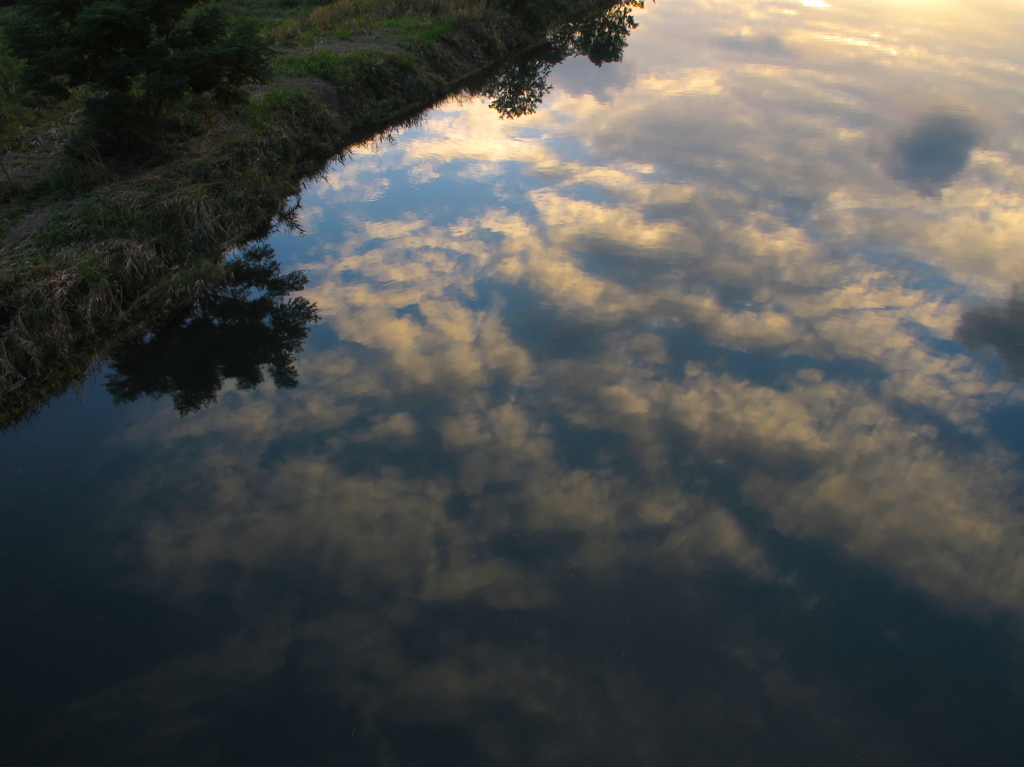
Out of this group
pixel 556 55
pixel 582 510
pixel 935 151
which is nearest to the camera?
pixel 582 510

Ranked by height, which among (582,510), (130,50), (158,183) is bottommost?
(582,510)

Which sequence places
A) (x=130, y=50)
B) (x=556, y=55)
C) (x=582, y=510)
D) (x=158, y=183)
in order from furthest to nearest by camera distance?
1. (x=556, y=55)
2. (x=158, y=183)
3. (x=130, y=50)
4. (x=582, y=510)

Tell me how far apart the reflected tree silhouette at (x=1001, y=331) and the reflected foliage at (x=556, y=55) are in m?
10.3

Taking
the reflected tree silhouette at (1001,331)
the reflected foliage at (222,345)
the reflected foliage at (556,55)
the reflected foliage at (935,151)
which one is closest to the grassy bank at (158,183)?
the reflected foliage at (222,345)

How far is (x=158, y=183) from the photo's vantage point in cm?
909

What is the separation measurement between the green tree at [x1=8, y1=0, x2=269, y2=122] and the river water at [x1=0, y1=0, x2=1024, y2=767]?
2487 mm

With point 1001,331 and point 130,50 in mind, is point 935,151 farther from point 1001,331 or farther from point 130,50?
point 130,50

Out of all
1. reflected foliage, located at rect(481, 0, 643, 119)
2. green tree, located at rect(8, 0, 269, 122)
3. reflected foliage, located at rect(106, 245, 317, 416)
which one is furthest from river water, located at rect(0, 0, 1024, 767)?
reflected foliage, located at rect(481, 0, 643, 119)

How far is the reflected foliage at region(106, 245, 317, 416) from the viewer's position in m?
7.22

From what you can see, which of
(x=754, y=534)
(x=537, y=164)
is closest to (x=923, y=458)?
(x=754, y=534)

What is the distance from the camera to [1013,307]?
853 centimetres

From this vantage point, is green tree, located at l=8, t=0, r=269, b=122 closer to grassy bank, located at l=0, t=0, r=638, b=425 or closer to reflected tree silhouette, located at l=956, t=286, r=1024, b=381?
grassy bank, located at l=0, t=0, r=638, b=425

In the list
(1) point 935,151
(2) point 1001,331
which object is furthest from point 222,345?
(1) point 935,151

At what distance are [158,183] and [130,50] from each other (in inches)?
68.9
